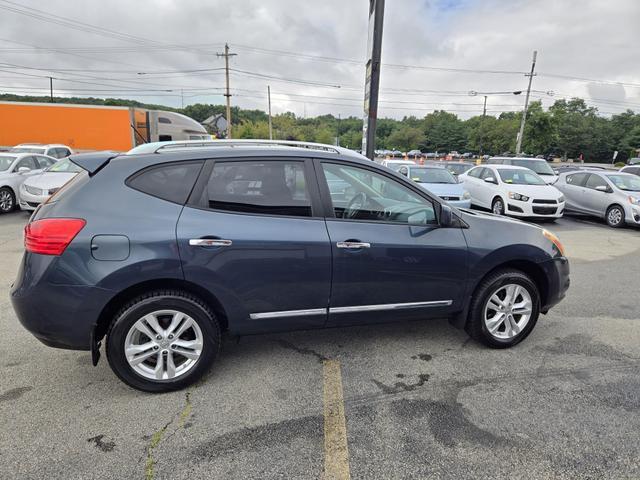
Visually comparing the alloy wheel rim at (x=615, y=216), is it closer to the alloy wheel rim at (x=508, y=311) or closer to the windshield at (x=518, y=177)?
the windshield at (x=518, y=177)

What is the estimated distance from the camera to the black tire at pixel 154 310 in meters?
2.56

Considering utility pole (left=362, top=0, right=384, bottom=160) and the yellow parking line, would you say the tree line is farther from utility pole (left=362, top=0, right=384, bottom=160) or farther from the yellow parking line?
the yellow parking line

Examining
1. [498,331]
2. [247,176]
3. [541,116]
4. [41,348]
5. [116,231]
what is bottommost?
[41,348]

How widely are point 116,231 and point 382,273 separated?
187 cm

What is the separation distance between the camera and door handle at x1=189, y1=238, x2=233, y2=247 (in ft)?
8.52

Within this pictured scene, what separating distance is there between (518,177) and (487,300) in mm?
9243

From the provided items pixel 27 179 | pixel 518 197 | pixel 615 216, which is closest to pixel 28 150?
pixel 27 179

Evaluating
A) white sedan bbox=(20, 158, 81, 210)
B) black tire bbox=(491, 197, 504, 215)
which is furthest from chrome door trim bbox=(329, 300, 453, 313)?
black tire bbox=(491, 197, 504, 215)

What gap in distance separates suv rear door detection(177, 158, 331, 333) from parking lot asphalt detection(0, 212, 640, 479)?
0.57 m

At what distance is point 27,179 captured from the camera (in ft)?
31.0

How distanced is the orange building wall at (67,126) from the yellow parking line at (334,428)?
19.1 meters

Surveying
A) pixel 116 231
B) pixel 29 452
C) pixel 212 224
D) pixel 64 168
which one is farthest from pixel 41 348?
pixel 64 168

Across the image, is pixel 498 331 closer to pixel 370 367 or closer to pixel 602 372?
pixel 602 372

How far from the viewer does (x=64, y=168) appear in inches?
394
